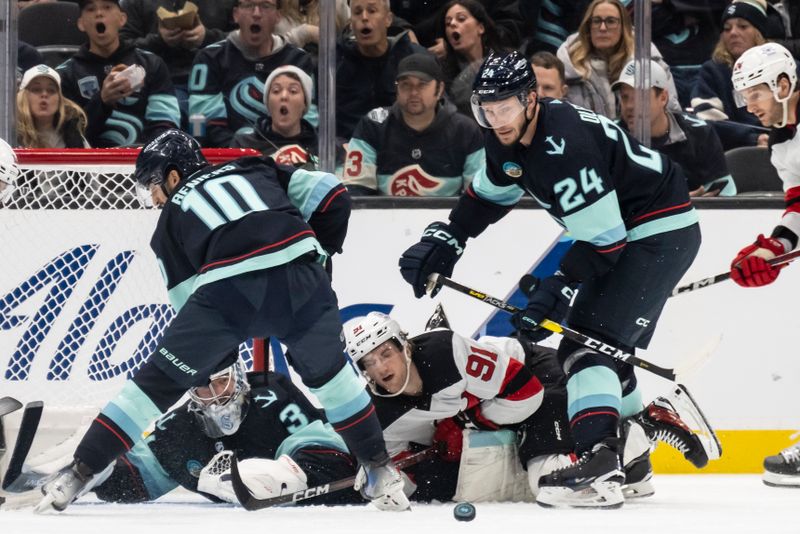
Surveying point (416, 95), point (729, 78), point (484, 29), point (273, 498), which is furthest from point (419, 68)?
point (273, 498)

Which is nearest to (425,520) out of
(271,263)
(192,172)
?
(271,263)

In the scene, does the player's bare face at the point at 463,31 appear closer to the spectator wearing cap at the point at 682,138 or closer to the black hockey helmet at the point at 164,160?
the spectator wearing cap at the point at 682,138

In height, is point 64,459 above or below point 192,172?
below

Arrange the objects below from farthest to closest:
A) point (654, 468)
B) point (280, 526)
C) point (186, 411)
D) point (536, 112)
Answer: point (654, 468), point (186, 411), point (536, 112), point (280, 526)

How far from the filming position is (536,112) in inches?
136

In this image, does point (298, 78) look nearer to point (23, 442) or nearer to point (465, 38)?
point (465, 38)

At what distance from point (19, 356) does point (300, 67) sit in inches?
53.4

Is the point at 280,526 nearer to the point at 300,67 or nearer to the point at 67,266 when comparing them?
the point at 67,266

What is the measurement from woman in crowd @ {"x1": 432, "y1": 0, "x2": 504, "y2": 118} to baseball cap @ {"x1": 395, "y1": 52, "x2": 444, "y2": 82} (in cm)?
8

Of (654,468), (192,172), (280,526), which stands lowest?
(654,468)

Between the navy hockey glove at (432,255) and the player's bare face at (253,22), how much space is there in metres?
1.23

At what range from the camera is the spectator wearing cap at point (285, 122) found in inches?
180

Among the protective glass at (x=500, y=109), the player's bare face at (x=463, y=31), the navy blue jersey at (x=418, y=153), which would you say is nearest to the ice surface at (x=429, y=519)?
the protective glass at (x=500, y=109)

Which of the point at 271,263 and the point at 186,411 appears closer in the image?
the point at 271,263
